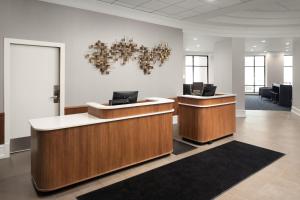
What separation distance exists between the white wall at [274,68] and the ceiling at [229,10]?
25.0ft

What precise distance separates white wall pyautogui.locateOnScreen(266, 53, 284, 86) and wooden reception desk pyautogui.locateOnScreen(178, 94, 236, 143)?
11.3 meters

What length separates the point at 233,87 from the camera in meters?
8.13

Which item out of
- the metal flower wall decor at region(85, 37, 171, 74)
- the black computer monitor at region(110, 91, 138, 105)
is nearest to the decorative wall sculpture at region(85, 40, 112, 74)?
the metal flower wall decor at region(85, 37, 171, 74)

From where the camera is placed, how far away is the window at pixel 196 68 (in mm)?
15023

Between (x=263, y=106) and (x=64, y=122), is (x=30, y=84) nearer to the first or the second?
(x=64, y=122)

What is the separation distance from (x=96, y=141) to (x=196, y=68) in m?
13.1

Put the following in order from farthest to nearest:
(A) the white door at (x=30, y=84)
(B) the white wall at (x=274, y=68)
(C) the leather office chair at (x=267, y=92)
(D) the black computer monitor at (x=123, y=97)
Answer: (B) the white wall at (x=274, y=68) → (C) the leather office chair at (x=267, y=92) → (A) the white door at (x=30, y=84) → (D) the black computer monitor at (x=123, y=97)

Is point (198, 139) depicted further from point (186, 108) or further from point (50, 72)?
point (50, 72)

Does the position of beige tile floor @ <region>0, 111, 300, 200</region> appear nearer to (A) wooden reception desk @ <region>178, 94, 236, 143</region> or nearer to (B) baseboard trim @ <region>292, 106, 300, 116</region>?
(A) wooden reception desk @ <region>178, 94, 236, 143</region>

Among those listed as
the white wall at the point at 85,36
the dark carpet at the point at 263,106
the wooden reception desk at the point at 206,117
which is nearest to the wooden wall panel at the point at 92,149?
the wooden reception desk at the point at 206,117

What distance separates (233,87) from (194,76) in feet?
24.1

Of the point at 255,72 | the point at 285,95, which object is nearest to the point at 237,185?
the point at 285,95

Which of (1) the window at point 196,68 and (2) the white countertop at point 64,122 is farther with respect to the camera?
(1) the window at point 196,68

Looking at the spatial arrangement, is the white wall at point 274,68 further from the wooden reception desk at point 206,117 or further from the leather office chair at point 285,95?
the wooden reception desk at point 206,117
